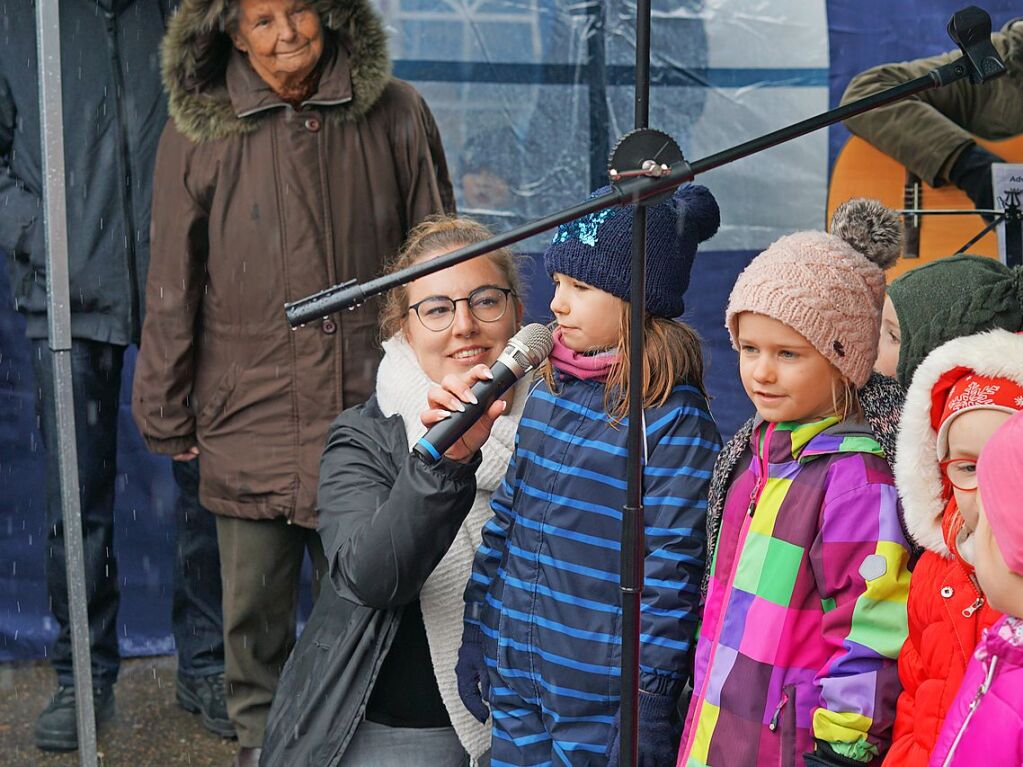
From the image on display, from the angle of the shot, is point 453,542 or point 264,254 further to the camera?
point 264,254

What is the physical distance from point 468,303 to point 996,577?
1399 mm

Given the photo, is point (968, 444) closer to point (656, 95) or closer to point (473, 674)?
point (473, 674)

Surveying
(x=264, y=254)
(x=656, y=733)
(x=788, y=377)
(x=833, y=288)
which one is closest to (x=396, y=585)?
(x=656, y=733)

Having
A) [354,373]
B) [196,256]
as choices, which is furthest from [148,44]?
[354,373]

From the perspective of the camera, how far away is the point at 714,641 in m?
2.09

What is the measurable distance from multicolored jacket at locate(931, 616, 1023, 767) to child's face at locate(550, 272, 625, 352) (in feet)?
3.02

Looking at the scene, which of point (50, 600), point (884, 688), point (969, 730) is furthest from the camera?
point (50, 600)

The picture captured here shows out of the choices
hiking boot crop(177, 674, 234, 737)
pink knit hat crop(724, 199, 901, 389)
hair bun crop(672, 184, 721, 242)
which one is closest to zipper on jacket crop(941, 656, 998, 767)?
pink knit hat crop(724, 199, 901, 389)

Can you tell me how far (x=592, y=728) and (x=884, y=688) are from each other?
0.54 metres

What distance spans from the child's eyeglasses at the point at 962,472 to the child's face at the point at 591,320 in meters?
0.67

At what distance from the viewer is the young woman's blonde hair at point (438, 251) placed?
2766 mm

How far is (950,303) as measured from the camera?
7.63 ft

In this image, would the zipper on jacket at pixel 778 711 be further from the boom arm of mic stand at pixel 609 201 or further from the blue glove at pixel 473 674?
the boom arm of mic stand at pixel 609 201

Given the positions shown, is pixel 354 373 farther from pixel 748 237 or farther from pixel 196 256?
pixel 748 237
